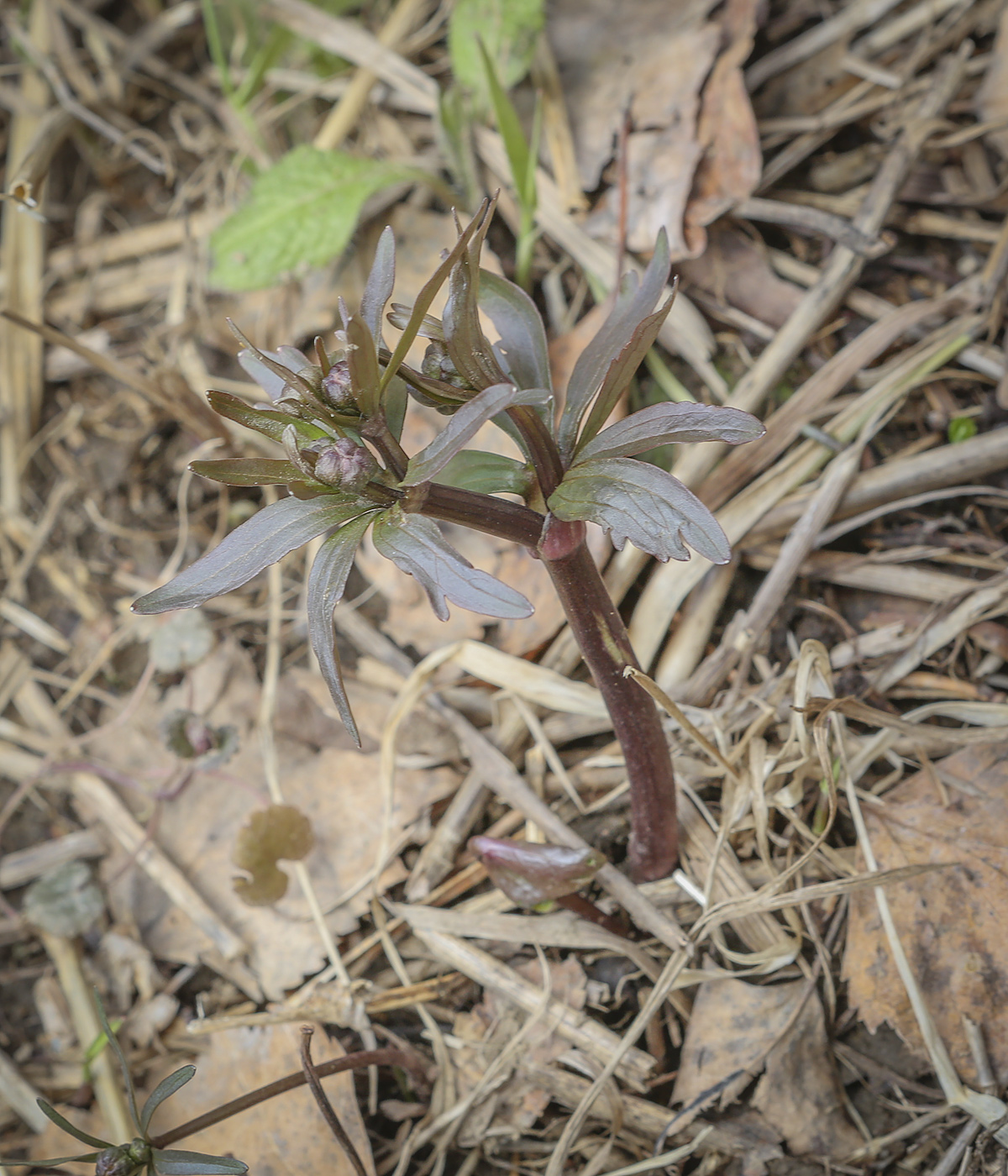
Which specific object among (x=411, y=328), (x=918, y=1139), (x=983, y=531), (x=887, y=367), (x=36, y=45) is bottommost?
(x=918, y=1139)

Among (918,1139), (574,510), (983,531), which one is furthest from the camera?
(983,531)

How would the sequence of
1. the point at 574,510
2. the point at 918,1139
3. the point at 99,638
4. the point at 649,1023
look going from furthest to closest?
1. the point at 99,638
2. the point at 649,1023
3. the point at 918,1139
4. the point at 574,510

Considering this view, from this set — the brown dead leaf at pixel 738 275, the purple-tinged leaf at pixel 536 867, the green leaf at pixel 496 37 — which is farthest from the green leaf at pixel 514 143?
the purple-tinged leaf at pixel 536 867

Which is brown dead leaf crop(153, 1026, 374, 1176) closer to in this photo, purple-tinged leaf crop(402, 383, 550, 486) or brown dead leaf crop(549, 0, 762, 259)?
purple-tinged leaf crop(402, 383, 550, 486)

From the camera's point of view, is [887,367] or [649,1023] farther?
[887,367]

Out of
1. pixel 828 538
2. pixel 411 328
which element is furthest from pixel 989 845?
pixel 411 328

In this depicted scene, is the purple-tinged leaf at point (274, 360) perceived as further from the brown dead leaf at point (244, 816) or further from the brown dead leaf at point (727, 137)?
the brown dead leaf at point (727, 137)

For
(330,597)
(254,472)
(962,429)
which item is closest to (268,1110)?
(330,597)

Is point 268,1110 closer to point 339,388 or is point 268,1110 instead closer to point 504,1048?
point 504,1048

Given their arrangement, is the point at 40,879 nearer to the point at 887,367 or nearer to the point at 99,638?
the point at 99,638
